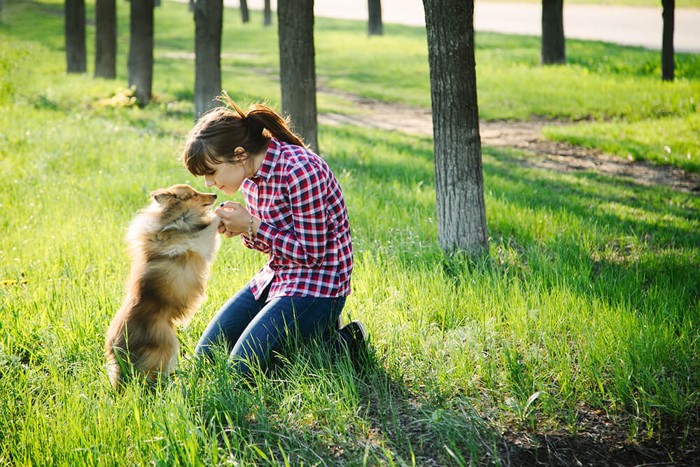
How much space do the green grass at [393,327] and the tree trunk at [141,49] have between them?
5550mm

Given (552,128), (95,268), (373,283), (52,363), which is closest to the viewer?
(52,363)

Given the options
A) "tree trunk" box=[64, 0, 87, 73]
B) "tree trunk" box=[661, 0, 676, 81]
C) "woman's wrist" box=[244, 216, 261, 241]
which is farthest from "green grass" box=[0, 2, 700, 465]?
"tree trunk" box=[64, 0, 87, 73]

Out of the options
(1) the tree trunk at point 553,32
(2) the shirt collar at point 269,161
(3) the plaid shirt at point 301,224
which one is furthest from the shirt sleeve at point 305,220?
(1) the tree trunk at point 553,32

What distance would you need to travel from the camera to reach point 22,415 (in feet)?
11.5

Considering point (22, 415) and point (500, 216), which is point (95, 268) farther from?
point (500, 216)

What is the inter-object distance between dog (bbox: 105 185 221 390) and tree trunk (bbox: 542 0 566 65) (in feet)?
57.1

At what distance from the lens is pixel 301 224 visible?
12.6 ft

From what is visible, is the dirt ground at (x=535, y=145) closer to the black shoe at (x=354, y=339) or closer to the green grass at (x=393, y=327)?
the green grass at (x=393, y=327)

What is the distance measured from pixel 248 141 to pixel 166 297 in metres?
1.02

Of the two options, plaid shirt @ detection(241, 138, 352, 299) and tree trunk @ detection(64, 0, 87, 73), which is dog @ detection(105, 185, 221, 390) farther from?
tree trunk @ detection(64, 0, 87, 73)

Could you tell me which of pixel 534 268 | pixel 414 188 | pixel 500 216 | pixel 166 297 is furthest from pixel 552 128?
pixel 166 297

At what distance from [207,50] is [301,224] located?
882cm

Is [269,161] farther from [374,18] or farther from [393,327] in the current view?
[374,18]

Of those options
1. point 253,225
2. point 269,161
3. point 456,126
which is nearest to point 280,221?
point 253,225
